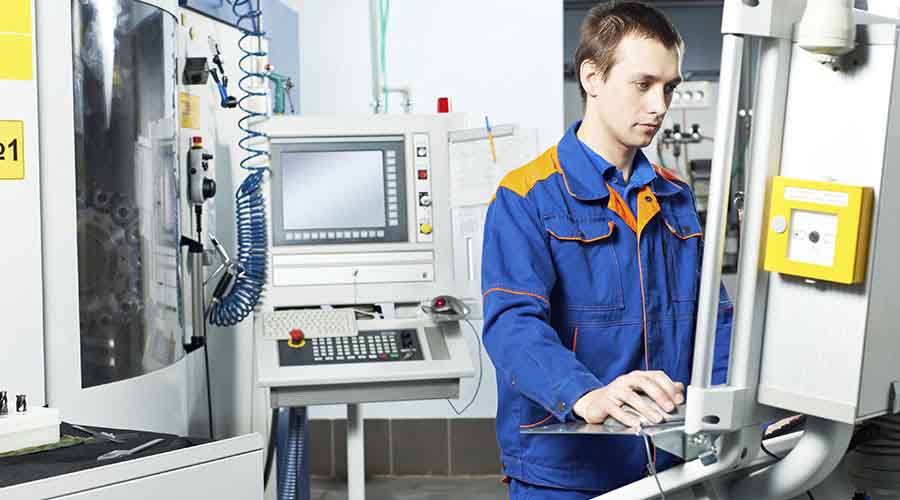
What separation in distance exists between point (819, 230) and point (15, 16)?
5.74 feet

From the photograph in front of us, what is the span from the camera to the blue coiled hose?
9.86ft

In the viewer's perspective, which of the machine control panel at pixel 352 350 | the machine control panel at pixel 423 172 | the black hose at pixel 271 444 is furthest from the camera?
the black hose at pixel 271 444

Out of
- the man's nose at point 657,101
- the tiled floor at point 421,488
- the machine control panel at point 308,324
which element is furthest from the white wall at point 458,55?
the man's nose at point 657,101

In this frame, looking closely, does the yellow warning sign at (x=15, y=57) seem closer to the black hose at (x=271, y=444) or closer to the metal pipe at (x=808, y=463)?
the black hose at (x=271, y=444)

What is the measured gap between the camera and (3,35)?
2.21 metres

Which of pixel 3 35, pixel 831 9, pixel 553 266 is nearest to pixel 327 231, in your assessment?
pixel 3 35

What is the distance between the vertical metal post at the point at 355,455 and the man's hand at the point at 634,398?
172cm

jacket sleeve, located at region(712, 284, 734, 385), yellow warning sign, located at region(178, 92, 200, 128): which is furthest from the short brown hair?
yellow warning sign, located at region(178, 92, 200, 128)

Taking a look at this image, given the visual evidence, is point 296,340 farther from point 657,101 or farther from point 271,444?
point 657,101

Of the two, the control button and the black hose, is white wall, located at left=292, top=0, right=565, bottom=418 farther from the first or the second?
the control button

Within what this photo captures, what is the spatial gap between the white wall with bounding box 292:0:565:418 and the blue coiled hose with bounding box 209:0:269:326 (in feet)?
4.46

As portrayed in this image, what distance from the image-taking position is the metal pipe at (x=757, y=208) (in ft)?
3.60

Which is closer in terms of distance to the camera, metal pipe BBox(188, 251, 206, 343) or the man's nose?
the man's nose

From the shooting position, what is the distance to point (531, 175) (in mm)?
1708
